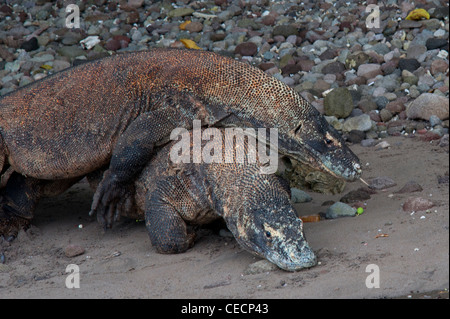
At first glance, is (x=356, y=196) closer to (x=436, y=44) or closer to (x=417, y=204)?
(x=417, y=204)

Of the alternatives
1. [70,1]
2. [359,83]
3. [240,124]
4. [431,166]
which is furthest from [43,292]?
[70,1]

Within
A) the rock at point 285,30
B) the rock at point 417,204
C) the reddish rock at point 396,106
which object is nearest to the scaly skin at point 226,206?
the rock at point 417,204

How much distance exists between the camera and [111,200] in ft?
18.3

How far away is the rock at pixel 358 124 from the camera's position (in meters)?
7.22

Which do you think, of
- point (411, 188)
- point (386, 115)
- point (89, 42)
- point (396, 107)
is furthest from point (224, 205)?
point (89, 42)

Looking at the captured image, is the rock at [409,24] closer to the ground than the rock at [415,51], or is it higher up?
higher up

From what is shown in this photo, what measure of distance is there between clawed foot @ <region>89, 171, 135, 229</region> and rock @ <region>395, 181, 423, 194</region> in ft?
6.52

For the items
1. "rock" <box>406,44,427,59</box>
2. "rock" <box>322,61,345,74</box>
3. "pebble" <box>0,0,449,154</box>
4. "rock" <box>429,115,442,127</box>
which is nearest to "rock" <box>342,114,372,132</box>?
"pebble" <box>0,0,449,154</box>

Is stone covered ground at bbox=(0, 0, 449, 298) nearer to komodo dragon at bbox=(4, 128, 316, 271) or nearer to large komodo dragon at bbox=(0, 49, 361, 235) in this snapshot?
komodo dragon at bbox=(4, 128, 316, 271)

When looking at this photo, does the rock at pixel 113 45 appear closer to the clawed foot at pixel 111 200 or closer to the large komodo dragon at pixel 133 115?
the large komodo dragon at pixel 133 115

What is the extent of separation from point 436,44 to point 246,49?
2.21m

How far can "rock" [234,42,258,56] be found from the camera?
9070mm

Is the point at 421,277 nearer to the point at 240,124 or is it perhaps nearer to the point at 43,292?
the point at 240,124

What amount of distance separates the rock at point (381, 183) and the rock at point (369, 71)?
2.50 meters
